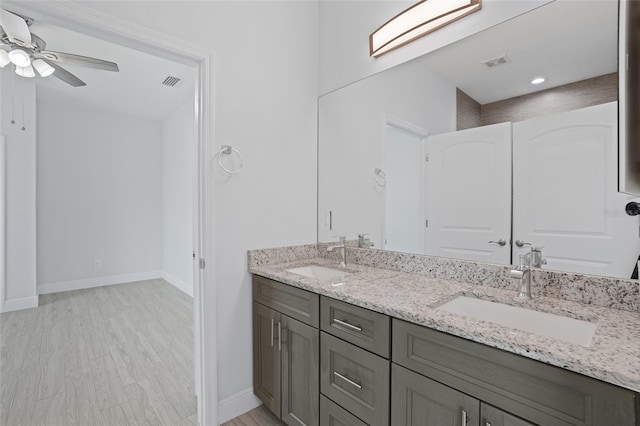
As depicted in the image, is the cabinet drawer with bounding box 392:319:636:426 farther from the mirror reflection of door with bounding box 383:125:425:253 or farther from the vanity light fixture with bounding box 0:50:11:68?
the vanity light fixture with bounding box 0:50:11:68

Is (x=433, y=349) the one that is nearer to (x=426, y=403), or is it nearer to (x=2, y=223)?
(x=426, y=403)

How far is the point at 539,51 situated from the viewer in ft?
4.55

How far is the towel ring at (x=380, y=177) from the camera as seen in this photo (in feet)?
6.66

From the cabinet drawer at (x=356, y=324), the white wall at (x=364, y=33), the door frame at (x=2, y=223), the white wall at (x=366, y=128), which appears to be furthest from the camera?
the door frame at (x=2, y=223)

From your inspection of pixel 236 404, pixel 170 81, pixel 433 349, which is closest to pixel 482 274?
pixel 433 349

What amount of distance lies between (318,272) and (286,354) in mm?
557

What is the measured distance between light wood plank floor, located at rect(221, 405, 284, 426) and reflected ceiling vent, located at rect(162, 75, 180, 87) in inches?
138

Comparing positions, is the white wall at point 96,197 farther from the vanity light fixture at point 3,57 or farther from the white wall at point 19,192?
the vanity light fixture at point 3,57

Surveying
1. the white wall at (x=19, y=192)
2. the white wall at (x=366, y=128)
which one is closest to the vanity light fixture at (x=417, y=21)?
the white wall at (x=366, y=128)

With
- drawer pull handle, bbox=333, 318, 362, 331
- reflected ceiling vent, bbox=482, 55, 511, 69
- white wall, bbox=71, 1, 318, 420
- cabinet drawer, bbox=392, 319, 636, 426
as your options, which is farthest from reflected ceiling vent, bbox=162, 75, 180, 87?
cabinet drawer, bbox=392, 319, 636, 426

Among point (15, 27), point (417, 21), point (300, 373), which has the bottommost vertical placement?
point (300, 373)

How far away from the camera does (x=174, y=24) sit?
170cm

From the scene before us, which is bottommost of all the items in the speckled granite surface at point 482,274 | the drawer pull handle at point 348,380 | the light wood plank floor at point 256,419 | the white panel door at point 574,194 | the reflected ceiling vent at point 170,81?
the light wood plank floor at point 256,419

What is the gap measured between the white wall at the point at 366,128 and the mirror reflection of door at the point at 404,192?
0.19 feet
